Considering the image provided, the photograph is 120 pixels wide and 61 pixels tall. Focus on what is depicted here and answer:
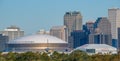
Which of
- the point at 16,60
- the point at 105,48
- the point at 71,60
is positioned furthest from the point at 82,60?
the point at 105,48

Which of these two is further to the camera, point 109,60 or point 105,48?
point 105,48

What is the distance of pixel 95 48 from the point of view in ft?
640

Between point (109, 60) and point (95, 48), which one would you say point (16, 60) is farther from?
point (95, 48)

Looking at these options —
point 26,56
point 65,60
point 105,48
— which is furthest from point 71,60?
point 105,48

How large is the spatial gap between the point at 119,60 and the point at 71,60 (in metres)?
9.02

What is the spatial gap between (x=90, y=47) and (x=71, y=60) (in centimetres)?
9558

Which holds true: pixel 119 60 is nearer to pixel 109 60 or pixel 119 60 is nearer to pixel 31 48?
pixel 109 60

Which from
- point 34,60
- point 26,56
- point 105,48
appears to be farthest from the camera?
point 105,48

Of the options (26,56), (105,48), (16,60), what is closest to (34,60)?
(16,60)

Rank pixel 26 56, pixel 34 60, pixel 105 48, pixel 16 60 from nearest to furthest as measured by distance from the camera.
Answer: pixel 34 60 < pixel 16 60 < pixel 26 56 < pixel 105 48

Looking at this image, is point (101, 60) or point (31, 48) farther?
point (31, 48)

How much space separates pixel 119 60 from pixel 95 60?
198 inches

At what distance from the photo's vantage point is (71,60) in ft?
340

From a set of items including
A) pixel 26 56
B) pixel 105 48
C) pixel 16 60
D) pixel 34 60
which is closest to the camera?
pixel 34 60
